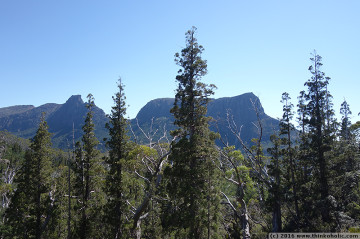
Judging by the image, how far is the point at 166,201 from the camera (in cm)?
1714

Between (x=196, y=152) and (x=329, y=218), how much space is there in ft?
37.4

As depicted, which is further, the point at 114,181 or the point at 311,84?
the point at 311,84

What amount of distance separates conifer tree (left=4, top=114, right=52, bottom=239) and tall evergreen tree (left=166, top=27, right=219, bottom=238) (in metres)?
12.7

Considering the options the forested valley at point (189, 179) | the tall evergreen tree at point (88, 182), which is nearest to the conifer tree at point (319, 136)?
the forested valley at point (189, 179)

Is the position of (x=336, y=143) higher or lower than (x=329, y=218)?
higher

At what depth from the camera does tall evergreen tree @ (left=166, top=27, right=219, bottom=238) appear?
13.9 meters

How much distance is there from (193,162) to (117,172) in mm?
6611

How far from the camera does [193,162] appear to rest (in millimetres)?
14922

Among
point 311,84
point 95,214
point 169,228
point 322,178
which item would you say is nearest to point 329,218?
point 322,178

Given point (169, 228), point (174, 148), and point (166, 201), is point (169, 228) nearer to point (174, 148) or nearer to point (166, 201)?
point (166, 201)

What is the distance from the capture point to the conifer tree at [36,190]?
20552 millimetres

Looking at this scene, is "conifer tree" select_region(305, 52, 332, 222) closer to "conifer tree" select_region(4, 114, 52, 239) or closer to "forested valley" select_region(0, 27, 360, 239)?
"forested valley" select_region(0, 27, 360, 239)

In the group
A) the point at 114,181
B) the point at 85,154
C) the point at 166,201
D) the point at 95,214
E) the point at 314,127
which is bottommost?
the point at 95,214

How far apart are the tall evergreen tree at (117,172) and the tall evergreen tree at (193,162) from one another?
168 inches
